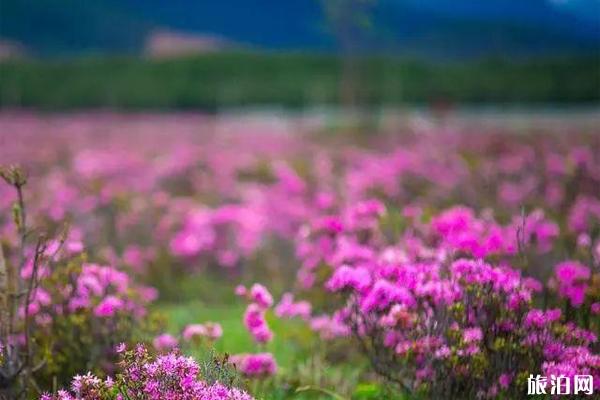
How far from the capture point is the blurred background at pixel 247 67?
110ft

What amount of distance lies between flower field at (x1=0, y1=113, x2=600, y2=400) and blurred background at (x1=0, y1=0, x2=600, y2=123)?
857 inches

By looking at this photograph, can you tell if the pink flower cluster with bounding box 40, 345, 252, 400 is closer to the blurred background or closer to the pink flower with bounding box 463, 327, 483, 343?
the pink flower with bounding box 463, 327, 483, 343

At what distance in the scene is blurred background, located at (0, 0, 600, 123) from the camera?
1318 inches

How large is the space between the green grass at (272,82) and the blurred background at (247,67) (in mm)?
59

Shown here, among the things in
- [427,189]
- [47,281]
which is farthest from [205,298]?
[47,281]

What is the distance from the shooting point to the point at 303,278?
18.8 feet

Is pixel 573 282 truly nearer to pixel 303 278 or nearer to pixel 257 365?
pixel 257 365

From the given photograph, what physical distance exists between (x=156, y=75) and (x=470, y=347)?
37904 mm

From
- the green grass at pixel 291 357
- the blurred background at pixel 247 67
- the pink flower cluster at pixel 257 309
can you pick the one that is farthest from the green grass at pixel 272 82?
the pink flower cluster at pixel 257 309

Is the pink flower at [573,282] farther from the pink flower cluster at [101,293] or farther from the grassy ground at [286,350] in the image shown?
the pink flower cluster at [101,293]

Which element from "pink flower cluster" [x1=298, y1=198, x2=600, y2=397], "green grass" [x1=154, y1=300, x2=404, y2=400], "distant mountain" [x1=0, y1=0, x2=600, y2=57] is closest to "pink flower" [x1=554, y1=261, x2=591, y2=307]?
"pink flower cluster" [x1=298, y1=198, x2=600, y2=397]

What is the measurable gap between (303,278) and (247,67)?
120 feet

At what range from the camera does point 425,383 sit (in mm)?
3658

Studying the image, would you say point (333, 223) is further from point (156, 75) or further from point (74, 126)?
point (156, 75)
